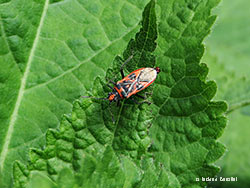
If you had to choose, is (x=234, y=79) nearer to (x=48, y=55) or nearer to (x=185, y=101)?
(x=185, y=101)

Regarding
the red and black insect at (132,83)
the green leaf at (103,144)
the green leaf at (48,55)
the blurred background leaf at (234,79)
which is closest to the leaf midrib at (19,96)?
the green leaf at (48,55)

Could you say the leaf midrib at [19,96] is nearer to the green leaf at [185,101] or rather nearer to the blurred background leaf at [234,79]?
the green leaf at [185,101]

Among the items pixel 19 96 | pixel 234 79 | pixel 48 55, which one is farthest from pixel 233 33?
pixel 19 96

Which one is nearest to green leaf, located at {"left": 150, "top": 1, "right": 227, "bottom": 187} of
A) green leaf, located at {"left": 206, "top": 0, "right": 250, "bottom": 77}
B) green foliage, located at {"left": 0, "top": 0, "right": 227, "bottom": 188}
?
green foliage, located at {"left": 0, "top": 0, "right": 227, "bottom": 188}

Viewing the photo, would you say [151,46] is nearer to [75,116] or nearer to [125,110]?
[125,110]

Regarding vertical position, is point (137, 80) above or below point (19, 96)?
above
